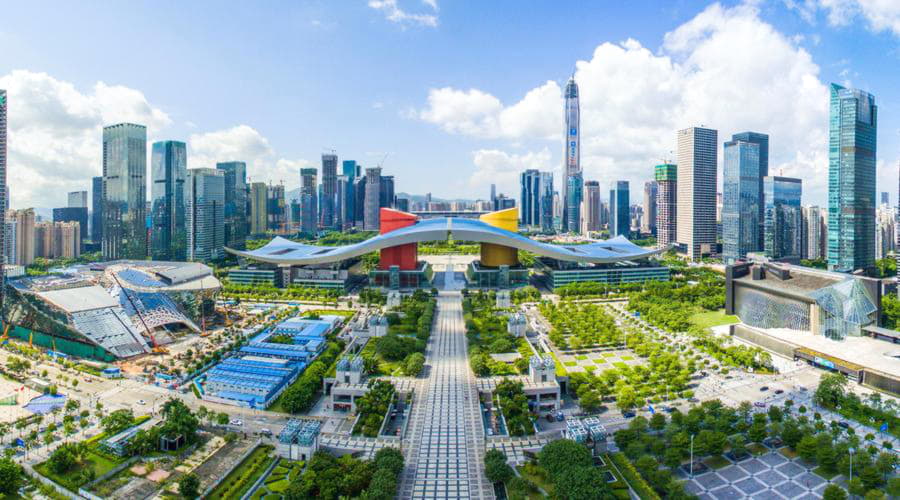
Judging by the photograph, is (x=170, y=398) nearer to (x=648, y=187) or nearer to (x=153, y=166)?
(x=153, y=166)

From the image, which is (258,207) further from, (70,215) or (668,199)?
(668,199)

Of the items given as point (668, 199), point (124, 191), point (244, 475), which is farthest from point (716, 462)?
point (668, 199)

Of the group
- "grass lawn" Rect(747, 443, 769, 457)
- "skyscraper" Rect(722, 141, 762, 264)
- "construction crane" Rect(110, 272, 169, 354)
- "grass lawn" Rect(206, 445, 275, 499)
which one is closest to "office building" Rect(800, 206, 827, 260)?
"skyscraper" Rect(722, 141, 762, 264)

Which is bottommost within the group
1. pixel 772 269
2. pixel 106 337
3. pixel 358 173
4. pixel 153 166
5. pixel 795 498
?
pixel 795 498

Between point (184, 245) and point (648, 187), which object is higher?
point (648, 187)

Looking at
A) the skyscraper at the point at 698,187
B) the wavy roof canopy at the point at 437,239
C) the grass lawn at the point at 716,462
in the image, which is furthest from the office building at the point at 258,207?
the grass lawn at the point at 716,462

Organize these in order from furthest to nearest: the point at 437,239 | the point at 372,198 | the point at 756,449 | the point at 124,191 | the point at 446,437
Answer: the point at 372,198
the point at 124,191
the point at 437,239
the point at 446,437
the point at 756,449

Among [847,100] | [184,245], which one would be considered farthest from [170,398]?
[847,100]
